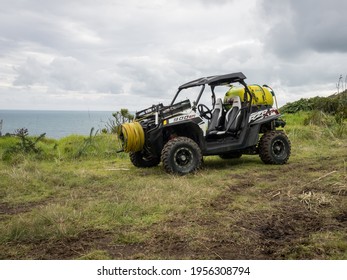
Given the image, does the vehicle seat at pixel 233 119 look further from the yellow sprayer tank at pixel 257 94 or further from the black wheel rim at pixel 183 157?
the black wheel rim at pixel 183 157

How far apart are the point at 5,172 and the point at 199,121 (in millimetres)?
4115

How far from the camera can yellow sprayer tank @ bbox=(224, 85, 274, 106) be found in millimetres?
9812

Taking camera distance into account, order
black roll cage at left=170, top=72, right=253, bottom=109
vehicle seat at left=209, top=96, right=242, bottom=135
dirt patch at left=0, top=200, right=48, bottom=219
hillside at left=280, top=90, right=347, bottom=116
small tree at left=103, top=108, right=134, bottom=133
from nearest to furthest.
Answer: dirt patch at left=0, top=200, right=48, bottom=219
black roll cage at left=170, top=72, right=253, bottom=109
vehicle seat at left=209, top=96, right=242, bottom=135
small tree at left=103, top=108, right=134, bottom=133
hillside at left=280, top=90, right=347, bottom=116

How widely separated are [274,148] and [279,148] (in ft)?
0.49

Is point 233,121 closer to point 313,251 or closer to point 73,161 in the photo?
point 73,161

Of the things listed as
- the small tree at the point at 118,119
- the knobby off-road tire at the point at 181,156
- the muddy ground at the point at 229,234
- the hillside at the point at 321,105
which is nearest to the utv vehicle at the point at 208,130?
the knobby off-road tire at the point at 181,156

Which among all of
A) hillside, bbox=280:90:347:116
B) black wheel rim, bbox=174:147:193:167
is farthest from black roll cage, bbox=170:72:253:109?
hillside, bbox=280:90:347:116

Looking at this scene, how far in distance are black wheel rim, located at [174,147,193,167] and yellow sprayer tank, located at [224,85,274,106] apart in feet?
7.29

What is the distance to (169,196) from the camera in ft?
20.0

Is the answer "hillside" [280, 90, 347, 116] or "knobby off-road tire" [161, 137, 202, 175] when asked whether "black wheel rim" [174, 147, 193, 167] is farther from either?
"hillside" [280, 90, 347, 116]

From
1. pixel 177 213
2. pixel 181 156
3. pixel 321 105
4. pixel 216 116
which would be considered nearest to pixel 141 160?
pixel 181 156

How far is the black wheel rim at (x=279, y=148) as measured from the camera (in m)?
9.80

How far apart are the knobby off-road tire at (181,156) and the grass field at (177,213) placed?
0.29 meters

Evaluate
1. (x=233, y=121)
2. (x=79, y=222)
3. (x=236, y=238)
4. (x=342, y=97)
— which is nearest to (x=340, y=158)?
(x=233, y=121)
